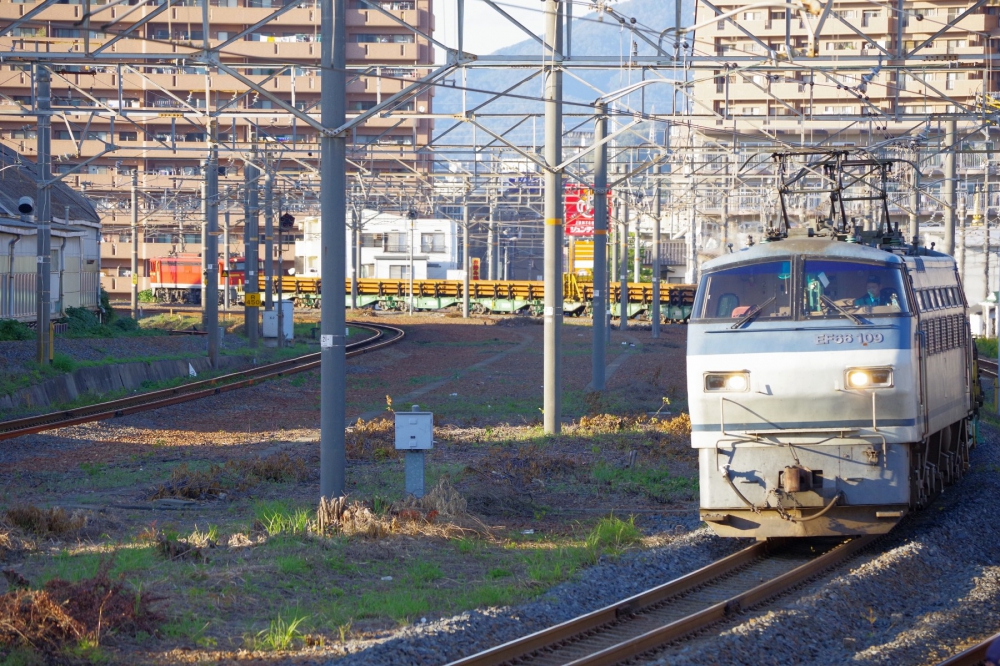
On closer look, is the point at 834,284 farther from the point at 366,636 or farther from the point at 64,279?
the point at 64,279

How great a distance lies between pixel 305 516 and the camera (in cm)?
1188

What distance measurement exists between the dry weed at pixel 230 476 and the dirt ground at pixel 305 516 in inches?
1.2

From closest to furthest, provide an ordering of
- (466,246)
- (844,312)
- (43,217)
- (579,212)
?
(844,312) < (43,217) < (579,212) < (466,246)

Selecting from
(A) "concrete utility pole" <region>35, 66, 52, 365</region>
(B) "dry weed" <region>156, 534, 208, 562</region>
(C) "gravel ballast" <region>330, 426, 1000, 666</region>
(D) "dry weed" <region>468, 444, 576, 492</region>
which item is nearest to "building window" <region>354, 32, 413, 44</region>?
(A) "concrete utility pole" <region>35, 66, 52, 365</region>

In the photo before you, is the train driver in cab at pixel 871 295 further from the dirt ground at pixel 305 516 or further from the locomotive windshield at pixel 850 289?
the dirt ground at pixel 305 516

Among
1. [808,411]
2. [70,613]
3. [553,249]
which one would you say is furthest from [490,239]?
[70,613]

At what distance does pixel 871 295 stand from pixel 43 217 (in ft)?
68.5

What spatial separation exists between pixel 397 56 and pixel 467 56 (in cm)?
6907

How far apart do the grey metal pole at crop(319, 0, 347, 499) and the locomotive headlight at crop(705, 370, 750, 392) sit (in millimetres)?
3918

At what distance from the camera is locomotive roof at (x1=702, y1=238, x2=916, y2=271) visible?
11.4 meters

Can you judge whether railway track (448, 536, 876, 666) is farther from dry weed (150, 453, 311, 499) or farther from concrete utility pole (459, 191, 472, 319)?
concrete utility pole (459, 191, 472, 319)

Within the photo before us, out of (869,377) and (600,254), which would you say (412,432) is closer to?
(869,377)

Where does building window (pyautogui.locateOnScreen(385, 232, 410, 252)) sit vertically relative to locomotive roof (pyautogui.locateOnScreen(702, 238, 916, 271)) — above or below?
above

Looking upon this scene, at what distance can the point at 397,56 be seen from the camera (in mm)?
82188
